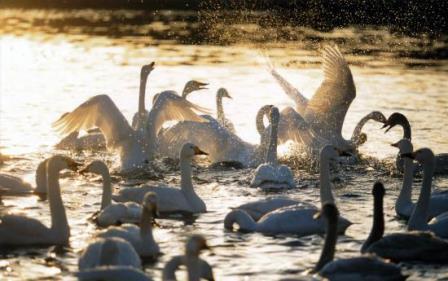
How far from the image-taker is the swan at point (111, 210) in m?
12.9

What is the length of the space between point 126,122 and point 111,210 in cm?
470

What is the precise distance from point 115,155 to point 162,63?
483 inches

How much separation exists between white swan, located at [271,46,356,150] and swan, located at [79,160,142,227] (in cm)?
642

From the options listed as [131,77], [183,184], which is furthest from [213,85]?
[183,184]

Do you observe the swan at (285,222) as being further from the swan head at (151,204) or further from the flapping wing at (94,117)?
the flapping wing at (94,117)

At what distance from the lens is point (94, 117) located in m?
17.3

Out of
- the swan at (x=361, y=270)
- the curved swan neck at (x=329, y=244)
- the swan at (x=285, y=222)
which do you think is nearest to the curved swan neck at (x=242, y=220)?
the swan at (x=285, y=222)

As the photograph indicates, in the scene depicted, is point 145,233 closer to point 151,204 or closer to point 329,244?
point 151,204

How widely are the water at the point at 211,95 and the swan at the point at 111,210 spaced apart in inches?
8.7

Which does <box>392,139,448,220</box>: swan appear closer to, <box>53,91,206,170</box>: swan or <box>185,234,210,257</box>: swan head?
<box>53,91,206,170</box>: swan

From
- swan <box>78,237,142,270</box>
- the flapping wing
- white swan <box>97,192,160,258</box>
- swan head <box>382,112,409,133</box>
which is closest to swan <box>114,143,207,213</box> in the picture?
white swan <box>97,192,160,258</box>

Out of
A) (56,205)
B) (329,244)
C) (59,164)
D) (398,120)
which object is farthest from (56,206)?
(398,120)

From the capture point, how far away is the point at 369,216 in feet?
46.6

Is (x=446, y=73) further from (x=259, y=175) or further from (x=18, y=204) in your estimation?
(x=18, y=204)
